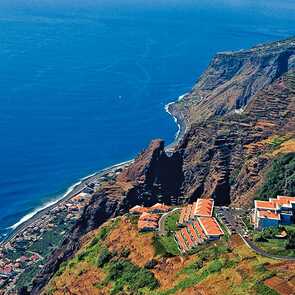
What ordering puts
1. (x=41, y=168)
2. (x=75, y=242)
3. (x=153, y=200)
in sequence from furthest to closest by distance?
(x=41, y=168) → (x=153, y=200) → (x=75, y=242)

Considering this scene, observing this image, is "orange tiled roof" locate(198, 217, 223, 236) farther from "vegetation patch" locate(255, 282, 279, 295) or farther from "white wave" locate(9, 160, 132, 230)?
"white wave" locate(9, 160, 132, 230)

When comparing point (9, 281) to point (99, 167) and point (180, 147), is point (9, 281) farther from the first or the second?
point (99, 167)

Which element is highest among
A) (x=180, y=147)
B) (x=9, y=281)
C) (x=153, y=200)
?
(x=180, y=147)

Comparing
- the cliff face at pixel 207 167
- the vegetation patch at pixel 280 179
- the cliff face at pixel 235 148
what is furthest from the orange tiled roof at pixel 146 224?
the cliff face at pixel 235 148

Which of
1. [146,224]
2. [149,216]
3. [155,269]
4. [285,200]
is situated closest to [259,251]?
[155,269]

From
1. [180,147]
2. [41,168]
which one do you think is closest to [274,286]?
[180,147]

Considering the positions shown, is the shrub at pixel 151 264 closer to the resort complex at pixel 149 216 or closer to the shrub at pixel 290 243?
the resort complex at pixel 149 216

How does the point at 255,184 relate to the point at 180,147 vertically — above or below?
below
